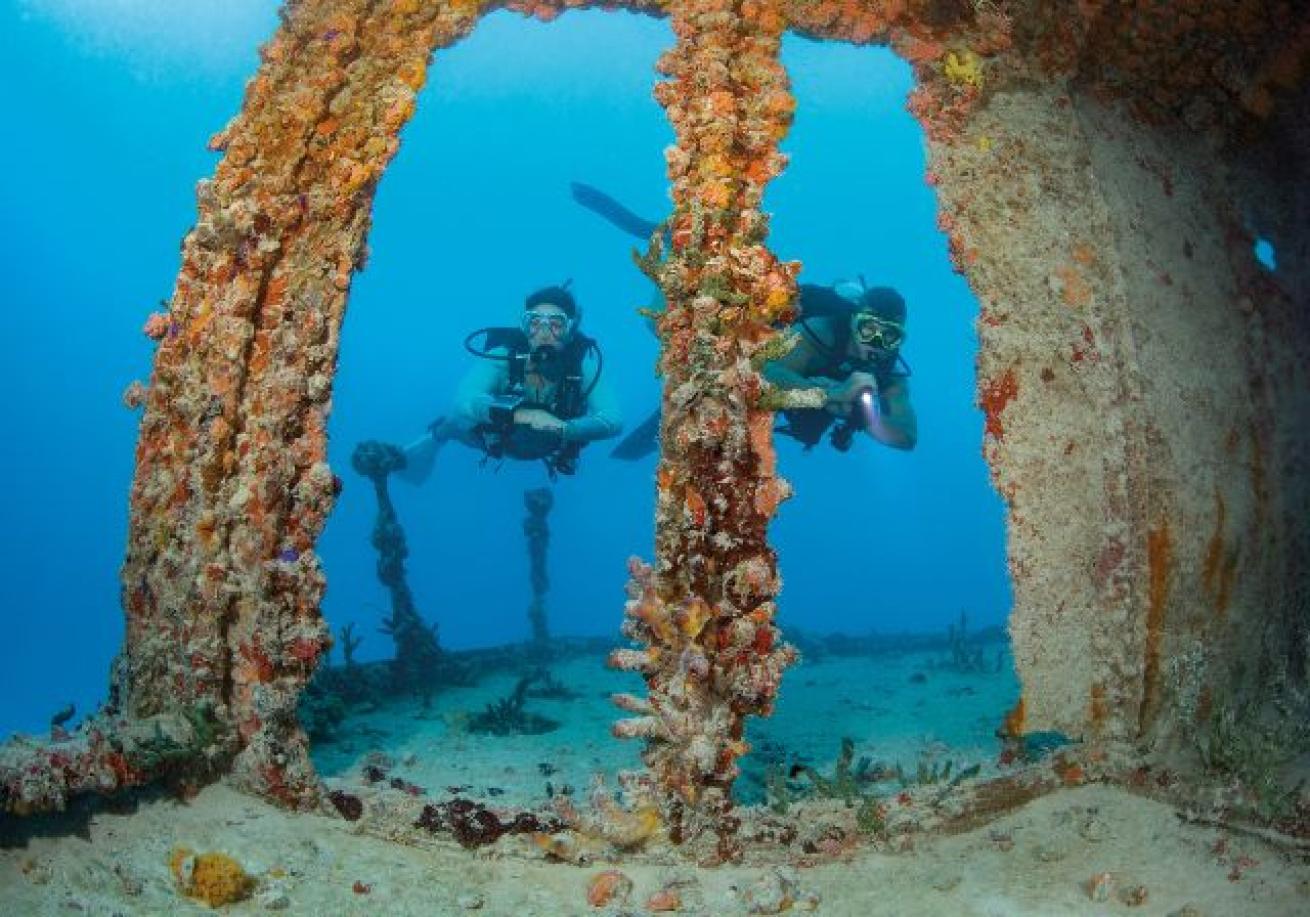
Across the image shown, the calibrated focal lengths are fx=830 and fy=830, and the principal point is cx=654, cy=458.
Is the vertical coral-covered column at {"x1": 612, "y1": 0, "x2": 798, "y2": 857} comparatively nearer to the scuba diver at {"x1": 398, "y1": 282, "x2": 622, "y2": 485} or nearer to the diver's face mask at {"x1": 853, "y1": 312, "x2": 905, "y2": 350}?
the diver's face mask at {"x1": 853, "y1": 312, "x2": 905, "y2": 350}

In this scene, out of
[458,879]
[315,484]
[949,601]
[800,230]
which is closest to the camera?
[458,879]

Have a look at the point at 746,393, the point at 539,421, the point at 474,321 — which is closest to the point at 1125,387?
the point at 746,393

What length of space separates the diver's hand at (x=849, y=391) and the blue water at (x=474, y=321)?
4658 cm

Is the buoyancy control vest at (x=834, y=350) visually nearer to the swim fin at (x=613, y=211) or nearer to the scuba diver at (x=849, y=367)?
the scuba diver at (x=849, y=367)

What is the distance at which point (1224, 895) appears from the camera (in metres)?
2.71

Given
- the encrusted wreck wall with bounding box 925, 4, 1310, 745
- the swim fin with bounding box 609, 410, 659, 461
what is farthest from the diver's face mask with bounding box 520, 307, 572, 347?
the encrusted wreck wall with bounding box 925, 4, 1310, 745

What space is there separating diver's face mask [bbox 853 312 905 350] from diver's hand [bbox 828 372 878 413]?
1.12 ft

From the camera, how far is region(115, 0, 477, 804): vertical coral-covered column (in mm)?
3250

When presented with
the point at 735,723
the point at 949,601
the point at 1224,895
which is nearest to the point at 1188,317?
the point at 1224,895

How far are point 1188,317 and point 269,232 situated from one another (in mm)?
4004

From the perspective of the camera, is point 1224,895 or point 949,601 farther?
point 949,601

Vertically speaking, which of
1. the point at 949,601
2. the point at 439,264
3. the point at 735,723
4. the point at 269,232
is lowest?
the point at 949,601

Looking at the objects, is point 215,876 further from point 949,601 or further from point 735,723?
point 949,601

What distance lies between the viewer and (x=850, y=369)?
7.30m
